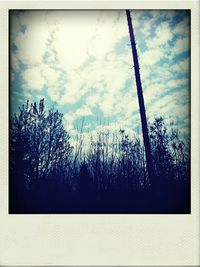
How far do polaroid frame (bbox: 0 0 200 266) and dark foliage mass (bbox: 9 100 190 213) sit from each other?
76mm

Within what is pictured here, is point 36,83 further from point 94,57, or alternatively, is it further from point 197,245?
point 197,245

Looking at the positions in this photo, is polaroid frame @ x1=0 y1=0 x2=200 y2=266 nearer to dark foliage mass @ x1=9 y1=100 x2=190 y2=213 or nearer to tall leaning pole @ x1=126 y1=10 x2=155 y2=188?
→ dark foliage mass @ x1=9 y1=100 x2=190 y2=213

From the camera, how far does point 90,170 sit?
3.24m

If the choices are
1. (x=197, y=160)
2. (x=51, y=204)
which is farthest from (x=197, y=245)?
(x=51, y=204)

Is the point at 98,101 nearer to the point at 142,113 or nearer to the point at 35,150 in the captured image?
the point at 142,113

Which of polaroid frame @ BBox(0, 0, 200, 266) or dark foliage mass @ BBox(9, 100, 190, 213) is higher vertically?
dark foliage mass @ BBox(9, 100, 190, 213)

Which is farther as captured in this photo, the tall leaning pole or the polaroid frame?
the tall leaning pole

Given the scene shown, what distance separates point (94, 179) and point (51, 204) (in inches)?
16.2

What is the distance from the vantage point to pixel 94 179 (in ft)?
10.6

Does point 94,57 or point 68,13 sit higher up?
point 68,13

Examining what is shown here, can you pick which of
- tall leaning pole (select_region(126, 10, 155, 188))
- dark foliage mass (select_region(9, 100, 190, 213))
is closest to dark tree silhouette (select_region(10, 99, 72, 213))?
dark foliage mass (select_region(9, 100, 190, 213))

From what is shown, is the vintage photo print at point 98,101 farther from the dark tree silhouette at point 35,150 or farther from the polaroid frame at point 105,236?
the polaroid frame at point 105,236

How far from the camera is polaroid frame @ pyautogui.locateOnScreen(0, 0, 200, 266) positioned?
311cm

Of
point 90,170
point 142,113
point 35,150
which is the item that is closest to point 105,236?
point 90,170
